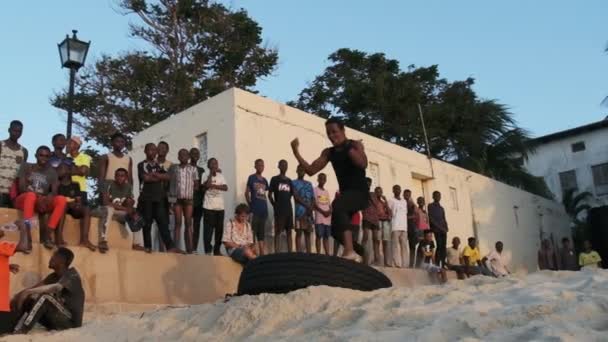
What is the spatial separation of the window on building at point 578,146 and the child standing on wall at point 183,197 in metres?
29.6

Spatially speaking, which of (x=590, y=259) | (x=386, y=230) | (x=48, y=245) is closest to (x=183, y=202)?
(x=48, y=245)

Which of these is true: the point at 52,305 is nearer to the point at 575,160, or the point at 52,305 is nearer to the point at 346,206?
the point at 346,206

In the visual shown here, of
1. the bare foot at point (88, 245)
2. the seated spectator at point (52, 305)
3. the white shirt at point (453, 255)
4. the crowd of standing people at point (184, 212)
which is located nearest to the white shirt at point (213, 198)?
the crowd of standing people at point (184, 212)

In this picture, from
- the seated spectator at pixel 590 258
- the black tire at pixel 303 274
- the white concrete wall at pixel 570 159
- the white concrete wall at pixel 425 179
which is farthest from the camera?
the white concrete wall at pixel 570 159

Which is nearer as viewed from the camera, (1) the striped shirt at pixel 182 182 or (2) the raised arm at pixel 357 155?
(2) the raised arm at pixel 357 155

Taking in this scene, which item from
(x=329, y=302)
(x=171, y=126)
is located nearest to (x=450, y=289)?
(x=329, y=302)

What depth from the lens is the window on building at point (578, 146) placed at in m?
35.0

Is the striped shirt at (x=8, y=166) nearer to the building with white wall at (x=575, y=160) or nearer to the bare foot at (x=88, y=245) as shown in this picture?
the bare foot at (x=88, y=245)

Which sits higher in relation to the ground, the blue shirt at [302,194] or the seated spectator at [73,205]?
the blue shirt at [302,194]

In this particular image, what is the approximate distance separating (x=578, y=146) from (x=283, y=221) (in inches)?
1110

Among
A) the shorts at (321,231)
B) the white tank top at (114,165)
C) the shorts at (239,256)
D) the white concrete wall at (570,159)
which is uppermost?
the white concrete wall at (570,159)

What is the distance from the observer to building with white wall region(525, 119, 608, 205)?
3412cm

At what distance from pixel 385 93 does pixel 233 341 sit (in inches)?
900

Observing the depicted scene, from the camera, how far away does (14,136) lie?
8.34m
